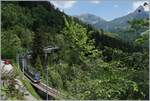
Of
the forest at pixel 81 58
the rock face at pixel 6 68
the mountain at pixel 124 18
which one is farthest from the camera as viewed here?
the forest at pixel 81 58

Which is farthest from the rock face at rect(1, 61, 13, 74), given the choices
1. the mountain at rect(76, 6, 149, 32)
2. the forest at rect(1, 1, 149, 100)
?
the mountain at rect(76, 6, 149, 32)

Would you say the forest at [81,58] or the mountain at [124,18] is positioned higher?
the mountain at [124,18]

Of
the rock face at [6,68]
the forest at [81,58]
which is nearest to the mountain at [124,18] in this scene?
the forest at [81,58]

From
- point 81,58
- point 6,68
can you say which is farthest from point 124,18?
point 6,68

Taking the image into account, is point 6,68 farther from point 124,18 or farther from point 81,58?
Answer: point 124,18

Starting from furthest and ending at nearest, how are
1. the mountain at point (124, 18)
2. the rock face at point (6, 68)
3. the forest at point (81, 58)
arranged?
1. the forest at point (81, 58)
2. the mountain at point (124, 18)
3. the rock face at point (6, 68)

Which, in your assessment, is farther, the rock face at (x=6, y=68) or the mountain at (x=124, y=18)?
the mountain at (x=124, y=18)

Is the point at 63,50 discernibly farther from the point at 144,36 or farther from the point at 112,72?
the point at 144,36

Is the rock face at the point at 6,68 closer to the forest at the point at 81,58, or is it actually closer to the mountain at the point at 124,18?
the forest at the point at 81,58

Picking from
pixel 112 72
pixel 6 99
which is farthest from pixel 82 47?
pixel 6 99

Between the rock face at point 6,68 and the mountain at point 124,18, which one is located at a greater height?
the mountain at point 124,18

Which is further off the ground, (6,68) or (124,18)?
(124,18)
